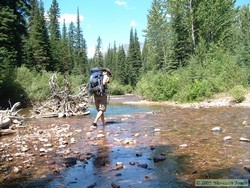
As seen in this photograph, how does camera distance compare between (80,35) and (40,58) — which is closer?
(40,58)

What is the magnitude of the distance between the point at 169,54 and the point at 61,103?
32059 mm

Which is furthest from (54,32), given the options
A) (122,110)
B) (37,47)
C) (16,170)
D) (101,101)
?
(16,170)

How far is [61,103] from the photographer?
18.0m

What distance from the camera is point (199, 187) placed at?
15.8 feet

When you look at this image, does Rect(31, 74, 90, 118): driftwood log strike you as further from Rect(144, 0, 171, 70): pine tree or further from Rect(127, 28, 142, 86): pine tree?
Rect(127, 28, 142, 86): pine tree

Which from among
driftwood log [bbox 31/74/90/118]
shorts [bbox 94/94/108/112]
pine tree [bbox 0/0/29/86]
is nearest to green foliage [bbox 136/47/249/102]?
driftwood log [bbox 31/74/90/118]

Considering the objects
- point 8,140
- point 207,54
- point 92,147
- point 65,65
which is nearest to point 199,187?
point 92,147

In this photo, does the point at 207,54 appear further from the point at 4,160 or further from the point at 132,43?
the point at 132,43

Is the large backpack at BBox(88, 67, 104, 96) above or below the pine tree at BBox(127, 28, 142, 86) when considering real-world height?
below

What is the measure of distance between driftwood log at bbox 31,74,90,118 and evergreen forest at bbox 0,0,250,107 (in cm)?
226

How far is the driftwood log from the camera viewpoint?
699 inches

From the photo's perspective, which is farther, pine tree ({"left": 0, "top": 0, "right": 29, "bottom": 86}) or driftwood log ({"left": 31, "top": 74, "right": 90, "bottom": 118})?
pine tree ({"left": 0, "top": 0, "right": 29, "bottom": 86})

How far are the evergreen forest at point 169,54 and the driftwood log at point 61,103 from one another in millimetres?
2265

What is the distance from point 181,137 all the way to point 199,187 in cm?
446
